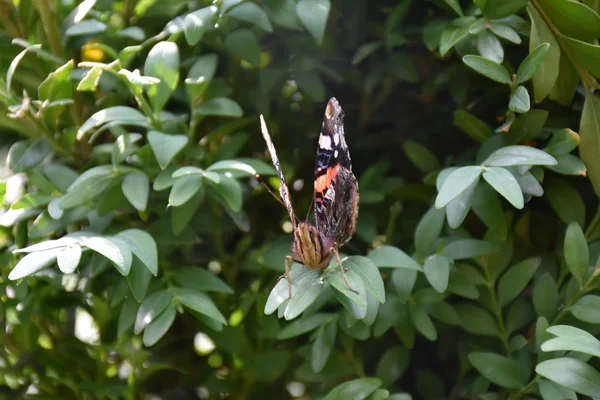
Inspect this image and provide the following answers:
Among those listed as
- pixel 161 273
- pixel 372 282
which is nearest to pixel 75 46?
pixel 161 273

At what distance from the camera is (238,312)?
1155mm

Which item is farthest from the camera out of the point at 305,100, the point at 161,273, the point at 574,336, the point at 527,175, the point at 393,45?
the point at 305,100

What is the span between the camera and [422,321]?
3.04 feet

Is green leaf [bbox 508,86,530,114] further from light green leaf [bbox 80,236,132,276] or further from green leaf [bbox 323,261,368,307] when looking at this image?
light green leaf [bbox 80,236,132,276]

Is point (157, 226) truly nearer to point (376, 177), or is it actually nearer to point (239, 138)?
point (239, 138)

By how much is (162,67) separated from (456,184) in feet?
1.49

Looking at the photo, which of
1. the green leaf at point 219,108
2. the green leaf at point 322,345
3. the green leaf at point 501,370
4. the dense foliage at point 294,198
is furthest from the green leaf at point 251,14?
the green leaf at point 501,370

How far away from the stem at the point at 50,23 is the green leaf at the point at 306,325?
1.90 ft

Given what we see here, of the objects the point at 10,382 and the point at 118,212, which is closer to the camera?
the point at 118,212

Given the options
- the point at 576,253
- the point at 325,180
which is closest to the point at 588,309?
the point at 576,253

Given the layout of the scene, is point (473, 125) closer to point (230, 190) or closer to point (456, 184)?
point (456, 184)

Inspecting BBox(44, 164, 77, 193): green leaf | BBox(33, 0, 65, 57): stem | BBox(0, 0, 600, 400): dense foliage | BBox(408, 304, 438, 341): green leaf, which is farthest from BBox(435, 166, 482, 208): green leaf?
BBox(33, 0, 65, 57): stem

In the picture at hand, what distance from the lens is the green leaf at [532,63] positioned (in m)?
0.85

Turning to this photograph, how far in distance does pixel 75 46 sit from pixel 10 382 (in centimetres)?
65
